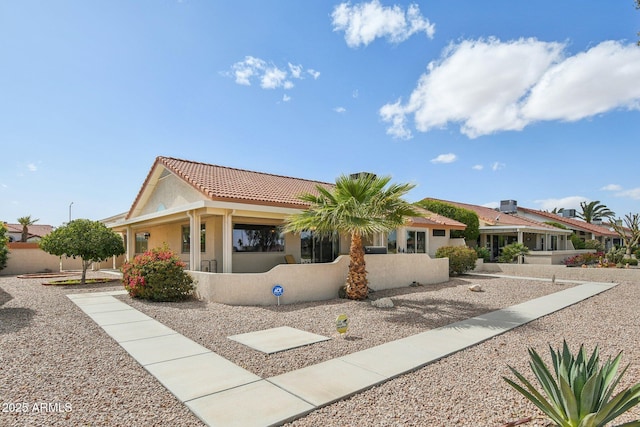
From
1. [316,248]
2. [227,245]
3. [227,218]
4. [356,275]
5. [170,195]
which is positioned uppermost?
[170,195]

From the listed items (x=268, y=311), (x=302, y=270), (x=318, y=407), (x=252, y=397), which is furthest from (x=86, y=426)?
(x=302, y=270)

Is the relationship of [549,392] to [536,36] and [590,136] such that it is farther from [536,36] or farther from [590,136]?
[590,136]

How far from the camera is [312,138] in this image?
1930 cm

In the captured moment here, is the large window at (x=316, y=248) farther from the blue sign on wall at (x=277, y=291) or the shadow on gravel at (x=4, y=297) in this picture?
the shadow on gravel at (x=4, y=297)

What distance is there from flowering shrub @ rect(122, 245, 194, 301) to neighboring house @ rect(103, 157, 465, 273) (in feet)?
4.06

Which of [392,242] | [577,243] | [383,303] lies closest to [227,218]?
[383,303]

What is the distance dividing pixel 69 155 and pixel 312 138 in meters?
12.2

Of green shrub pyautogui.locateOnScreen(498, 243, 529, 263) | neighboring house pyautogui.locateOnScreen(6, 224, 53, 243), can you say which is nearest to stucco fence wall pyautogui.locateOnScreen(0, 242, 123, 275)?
neighboring house pyautogui.locateOnScreen(6, 224, 53, 243)

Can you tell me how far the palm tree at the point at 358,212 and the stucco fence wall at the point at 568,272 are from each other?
12935 mm

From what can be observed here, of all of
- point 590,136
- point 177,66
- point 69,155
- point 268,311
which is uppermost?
point 177,66

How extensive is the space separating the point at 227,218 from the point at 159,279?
293 cm

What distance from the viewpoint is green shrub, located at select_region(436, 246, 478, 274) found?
20.4 metres

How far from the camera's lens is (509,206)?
125 ft

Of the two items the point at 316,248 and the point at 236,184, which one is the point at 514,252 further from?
the point at 236,184
